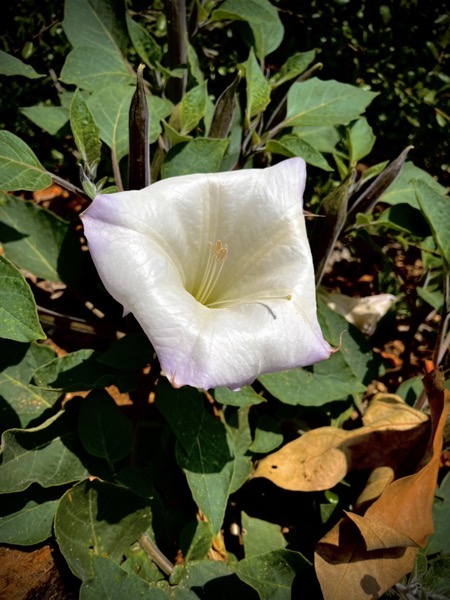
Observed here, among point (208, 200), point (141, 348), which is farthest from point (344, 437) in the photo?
point (208, 200)

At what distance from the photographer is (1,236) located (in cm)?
177

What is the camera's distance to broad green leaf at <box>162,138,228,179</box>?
5.45 feet

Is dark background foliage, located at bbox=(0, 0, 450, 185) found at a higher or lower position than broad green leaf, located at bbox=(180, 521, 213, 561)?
higher

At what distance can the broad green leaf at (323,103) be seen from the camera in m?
1.91

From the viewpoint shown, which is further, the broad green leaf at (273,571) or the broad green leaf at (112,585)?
the broad green leaf at (273,571)

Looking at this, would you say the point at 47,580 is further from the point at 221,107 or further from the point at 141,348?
the point at 221,107

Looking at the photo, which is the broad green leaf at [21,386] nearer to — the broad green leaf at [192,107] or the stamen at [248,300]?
the stamen at [248,300]

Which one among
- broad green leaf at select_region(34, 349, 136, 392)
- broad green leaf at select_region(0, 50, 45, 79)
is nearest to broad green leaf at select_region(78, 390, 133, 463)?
broad green leaf at select_region(34, 349, 136, 392)

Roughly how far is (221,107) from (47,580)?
4.46 ft

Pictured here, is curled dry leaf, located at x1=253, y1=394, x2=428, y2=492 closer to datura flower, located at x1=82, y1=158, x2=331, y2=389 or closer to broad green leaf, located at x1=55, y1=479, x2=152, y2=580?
broad green leaf, located at x1=55, y1=479, x2=152, y2=580

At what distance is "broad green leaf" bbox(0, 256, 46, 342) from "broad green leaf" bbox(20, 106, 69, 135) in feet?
1.95

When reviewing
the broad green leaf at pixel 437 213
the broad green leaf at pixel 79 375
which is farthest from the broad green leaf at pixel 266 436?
the broad green leaf at pixel 437 213

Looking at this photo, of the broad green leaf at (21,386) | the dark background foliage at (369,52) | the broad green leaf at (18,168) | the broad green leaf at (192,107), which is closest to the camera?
the broad green leaf at (18,168)

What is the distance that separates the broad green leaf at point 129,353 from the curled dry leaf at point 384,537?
0.66 meters
